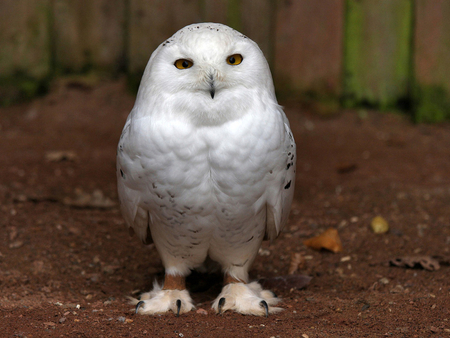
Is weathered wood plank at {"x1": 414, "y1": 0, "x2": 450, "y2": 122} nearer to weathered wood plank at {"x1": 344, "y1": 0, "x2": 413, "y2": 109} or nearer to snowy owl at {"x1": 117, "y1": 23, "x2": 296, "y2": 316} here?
A: weathered wood plank at {"x1": 344, "y1": 0, "x2": 413, "y2": 109}

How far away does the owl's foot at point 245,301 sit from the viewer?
9.64 feet

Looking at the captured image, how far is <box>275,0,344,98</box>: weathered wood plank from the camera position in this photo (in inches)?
220

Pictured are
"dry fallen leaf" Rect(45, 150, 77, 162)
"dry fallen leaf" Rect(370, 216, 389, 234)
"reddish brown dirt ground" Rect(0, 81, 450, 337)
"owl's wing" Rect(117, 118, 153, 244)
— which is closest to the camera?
"reddish brown dirt ground" Rect(0, 81, 450, 337)

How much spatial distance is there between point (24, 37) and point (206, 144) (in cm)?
394

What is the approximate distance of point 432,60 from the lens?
551 centimetres

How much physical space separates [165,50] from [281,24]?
10.5 feet

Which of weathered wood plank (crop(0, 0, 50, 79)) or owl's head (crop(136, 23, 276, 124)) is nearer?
owl's head (crop(136, 23, 276, 124))

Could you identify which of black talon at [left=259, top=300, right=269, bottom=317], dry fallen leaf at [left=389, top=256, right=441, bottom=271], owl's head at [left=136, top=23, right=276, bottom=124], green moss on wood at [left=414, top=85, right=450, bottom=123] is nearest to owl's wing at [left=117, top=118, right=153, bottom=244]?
owl's head at [left=136, top=23, right=276, bottom=124]

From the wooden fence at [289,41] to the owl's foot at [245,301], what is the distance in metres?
3.13

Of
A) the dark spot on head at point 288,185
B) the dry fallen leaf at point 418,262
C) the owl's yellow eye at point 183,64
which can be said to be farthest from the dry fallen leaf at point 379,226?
the owl's yellow eye at point 183,64

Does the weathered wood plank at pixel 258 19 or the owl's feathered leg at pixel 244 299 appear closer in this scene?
the owl's feathered leg at pixel 244 299

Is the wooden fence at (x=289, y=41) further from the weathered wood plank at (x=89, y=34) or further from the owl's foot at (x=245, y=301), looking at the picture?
the owl's foot at (x=245, y=301)

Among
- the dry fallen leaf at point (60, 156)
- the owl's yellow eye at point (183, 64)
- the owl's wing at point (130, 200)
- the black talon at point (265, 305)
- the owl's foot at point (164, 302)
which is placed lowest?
the dry fallen leaf at point (60, 156)

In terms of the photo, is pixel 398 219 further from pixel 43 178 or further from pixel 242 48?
pixel 43 178
